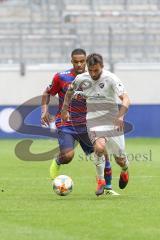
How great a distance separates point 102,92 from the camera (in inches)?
452

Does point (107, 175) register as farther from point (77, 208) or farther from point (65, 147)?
point (77, 208)

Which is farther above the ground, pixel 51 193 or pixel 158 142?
pixel 51 193

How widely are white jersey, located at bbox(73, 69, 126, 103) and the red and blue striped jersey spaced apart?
97 cm

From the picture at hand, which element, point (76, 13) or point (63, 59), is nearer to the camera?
point (63, 59)

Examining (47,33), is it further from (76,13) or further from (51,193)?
(51,193)

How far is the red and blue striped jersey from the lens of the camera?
12688 millimetres

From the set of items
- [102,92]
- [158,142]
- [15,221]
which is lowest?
[158,142]

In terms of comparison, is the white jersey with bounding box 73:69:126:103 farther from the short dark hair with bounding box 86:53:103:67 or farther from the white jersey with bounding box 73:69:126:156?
the short dark hair with bounding box 86:53:103:67

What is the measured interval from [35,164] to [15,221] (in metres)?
9.31

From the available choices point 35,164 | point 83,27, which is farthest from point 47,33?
point 35,164

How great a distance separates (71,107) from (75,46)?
45.5 ft

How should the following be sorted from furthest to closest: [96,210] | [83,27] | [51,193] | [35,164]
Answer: [83,27], [35,164], [51,193], [96,210]

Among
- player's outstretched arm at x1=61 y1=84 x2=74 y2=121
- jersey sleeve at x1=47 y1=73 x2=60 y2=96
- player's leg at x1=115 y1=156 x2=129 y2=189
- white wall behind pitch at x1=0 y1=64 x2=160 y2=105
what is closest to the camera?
player's leg at x1=115 y1=156 x2=129 y2=189

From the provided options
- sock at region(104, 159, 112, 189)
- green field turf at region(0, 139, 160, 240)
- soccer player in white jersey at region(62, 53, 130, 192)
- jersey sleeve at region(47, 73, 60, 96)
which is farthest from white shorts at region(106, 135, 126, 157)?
jersey sleeve at region(47, 73, 60, 96)
